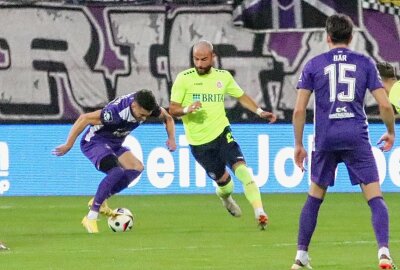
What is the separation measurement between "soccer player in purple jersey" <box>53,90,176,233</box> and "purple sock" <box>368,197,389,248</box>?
15.9ft

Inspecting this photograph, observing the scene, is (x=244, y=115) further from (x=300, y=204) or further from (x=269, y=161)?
(x=300, y=204)

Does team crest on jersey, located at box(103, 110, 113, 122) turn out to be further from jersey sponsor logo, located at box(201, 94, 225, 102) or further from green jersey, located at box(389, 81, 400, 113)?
green jersey, located at box(389, 81, 400, 113)

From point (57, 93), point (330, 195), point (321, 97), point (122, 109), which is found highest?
point (321, 97)

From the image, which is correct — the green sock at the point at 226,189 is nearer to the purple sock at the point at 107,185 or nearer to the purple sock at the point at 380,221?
the purple sock at the point at 107,185

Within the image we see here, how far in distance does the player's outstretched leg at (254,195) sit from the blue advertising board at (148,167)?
6.07m

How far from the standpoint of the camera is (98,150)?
15.6 metres

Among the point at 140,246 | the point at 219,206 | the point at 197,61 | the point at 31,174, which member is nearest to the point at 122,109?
the point at 197,61

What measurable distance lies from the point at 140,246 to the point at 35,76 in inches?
369

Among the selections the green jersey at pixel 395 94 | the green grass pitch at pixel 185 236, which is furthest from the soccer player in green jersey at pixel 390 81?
the green grass pitch at pixel 185 236

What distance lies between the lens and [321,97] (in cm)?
1028

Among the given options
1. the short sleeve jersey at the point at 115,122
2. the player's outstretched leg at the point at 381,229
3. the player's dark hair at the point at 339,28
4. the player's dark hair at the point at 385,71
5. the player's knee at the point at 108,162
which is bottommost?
the player's knee at the point at 108,162

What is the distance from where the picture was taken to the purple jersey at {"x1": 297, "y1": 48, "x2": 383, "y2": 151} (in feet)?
33.5

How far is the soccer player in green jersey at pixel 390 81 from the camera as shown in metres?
13.4

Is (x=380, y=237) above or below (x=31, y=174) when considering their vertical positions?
above
